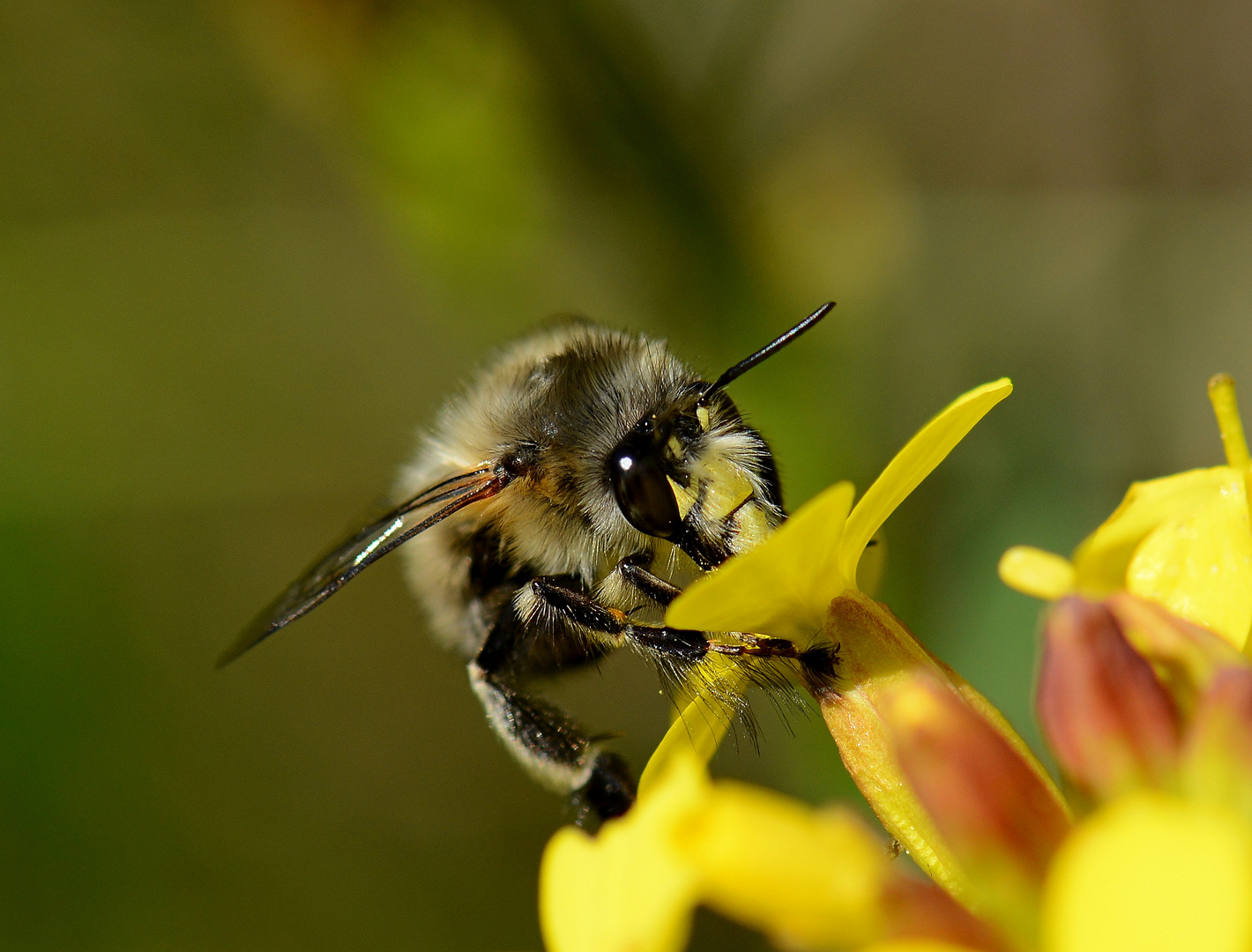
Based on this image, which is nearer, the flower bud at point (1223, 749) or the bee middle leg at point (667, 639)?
the flower bud at point (1223, 749)

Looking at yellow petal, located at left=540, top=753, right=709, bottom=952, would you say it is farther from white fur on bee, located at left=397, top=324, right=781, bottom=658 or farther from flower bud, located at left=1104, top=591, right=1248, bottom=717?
white fur on bee, located at left=397, top=324, right=781, bottom=658

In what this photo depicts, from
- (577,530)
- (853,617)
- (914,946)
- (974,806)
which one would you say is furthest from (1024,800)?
(577,530)

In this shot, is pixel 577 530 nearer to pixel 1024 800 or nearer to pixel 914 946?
pixel 1024 800

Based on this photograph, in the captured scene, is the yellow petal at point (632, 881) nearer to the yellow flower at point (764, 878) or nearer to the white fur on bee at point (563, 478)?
the yellow flower at point (764, 878)

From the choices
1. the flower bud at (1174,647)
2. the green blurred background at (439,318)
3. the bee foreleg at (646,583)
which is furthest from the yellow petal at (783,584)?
the green blurred background at (439,318)

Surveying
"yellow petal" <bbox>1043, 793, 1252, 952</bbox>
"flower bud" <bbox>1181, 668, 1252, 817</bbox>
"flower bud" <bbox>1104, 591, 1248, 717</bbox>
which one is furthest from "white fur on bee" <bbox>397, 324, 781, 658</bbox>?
"yellow petal" <bbox>1043, 793, 1252, 952</bbox>

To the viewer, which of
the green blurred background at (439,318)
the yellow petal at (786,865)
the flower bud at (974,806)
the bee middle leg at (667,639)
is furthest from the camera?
the green blurred background at (439,318)
